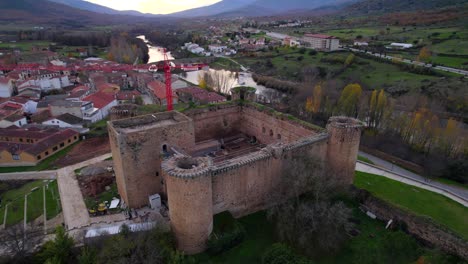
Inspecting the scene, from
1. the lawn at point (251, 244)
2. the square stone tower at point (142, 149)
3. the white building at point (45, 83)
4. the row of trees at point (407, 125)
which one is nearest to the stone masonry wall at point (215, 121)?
the square stone tower at point (142, 149)

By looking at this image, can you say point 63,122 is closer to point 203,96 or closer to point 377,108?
point 203,96

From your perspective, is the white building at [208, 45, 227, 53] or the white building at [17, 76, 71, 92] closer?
the white building at [17, 76, 71, 92]

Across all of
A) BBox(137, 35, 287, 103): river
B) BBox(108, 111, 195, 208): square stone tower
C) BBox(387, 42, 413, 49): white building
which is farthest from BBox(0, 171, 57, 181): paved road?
BBox(387, 42, 413, 49): white building

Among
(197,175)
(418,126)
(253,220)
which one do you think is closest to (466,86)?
(418,126)

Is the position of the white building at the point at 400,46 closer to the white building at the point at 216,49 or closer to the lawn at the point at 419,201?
the white building at the point at 216,49

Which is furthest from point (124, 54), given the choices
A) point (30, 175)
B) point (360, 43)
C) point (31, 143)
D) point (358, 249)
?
point (358, 249)

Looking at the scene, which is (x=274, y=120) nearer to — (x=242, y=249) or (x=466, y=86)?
(x=242, y=249)

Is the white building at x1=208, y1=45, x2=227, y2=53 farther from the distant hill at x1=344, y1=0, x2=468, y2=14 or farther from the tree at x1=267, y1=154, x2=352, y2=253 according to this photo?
the tree at x1=267, y1=154, x2=352, y2=253
